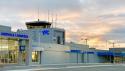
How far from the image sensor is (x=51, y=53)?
84688 millimetres

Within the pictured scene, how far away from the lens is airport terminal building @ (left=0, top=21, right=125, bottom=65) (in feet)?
207

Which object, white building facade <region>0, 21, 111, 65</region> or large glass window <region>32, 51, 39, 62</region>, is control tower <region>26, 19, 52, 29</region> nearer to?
white building facade <region>0, 21, 111, 65</region>

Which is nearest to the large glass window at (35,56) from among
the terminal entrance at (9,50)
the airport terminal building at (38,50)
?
the airport terminal building at (38,50)

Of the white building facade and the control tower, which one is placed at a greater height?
the control tower

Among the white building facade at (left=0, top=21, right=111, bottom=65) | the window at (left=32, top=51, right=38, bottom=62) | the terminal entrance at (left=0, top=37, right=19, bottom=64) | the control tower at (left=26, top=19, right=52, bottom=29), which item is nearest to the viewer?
the terminal entrance at (left=0, top=37, right=19, bottom=64)

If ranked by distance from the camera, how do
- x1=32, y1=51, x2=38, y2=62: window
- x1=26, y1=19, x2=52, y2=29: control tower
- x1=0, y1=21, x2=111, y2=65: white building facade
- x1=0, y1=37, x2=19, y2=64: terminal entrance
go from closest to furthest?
x1=0, y1=37, x2=19, y2=64: terminal entrance, x1=0, y1=21, x2=111, y2=65: white building facade, x1=32, y1=51, x2=38, y2=62: window, x1=26, y1=19, x2=52, y2=29: control tower

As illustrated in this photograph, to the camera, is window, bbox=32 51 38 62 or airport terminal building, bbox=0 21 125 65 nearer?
airport terminal building, bbox=0 21 125 65

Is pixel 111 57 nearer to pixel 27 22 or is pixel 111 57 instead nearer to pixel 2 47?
pixel 27 22

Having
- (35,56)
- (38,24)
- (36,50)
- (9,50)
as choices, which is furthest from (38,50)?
(38,24)

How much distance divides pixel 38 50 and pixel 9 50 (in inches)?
571

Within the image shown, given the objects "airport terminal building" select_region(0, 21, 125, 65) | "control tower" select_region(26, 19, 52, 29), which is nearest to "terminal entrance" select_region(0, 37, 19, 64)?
"airport terminal building" select_region(0, 21, 125, 65)

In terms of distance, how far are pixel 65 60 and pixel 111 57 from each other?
144ft

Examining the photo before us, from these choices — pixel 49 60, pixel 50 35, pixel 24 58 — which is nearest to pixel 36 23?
pixel 50 35

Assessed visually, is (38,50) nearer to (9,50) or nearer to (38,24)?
(9,50)
